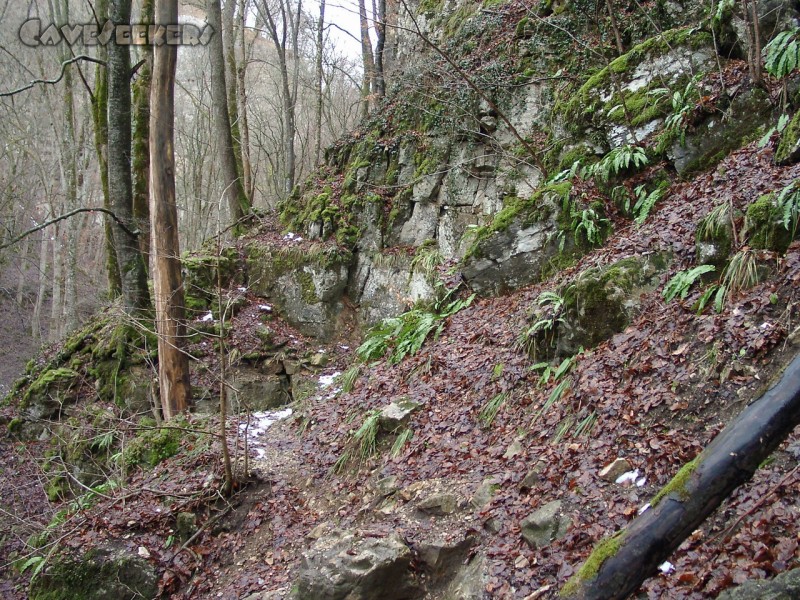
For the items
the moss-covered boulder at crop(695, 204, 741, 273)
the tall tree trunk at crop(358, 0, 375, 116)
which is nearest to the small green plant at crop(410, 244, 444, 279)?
the moss-covered boulder at crop(695, 204, 741, 273)

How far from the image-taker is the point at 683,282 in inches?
182

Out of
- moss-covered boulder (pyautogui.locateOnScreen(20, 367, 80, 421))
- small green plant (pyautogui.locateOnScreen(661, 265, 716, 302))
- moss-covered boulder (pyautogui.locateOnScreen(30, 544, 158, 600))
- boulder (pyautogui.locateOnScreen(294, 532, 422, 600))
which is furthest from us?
moss-covered boulder (pyautogui.locateOnScreen(20, 367, 80, 421))

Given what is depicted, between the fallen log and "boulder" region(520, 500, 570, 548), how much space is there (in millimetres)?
1871

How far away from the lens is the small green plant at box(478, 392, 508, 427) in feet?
16.9

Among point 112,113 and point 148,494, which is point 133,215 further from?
point 148,494

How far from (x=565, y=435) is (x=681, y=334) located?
1.30 metres

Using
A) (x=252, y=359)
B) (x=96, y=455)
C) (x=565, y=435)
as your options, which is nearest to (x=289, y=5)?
(x=252, y=359)

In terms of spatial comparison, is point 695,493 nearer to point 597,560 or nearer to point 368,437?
point 597,560

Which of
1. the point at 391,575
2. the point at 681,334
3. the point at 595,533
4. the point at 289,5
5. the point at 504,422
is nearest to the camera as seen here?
the point at 595,533

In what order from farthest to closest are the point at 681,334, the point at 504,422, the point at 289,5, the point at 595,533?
the point at 289,5 < the point at 504,422 < the point at 681,334 < the point at 595,533

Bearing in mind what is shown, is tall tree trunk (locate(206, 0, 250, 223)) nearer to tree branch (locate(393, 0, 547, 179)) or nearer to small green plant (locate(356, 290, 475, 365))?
tree branch (locate(393, 0, 547, 179))

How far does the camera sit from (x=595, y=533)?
3.24 meters

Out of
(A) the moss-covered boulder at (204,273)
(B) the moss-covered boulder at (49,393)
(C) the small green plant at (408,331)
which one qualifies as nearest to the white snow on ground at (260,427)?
(C) the small green plant at (408,331)

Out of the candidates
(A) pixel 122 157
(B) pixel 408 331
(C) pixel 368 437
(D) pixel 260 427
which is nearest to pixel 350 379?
(B) pixel 408 331
